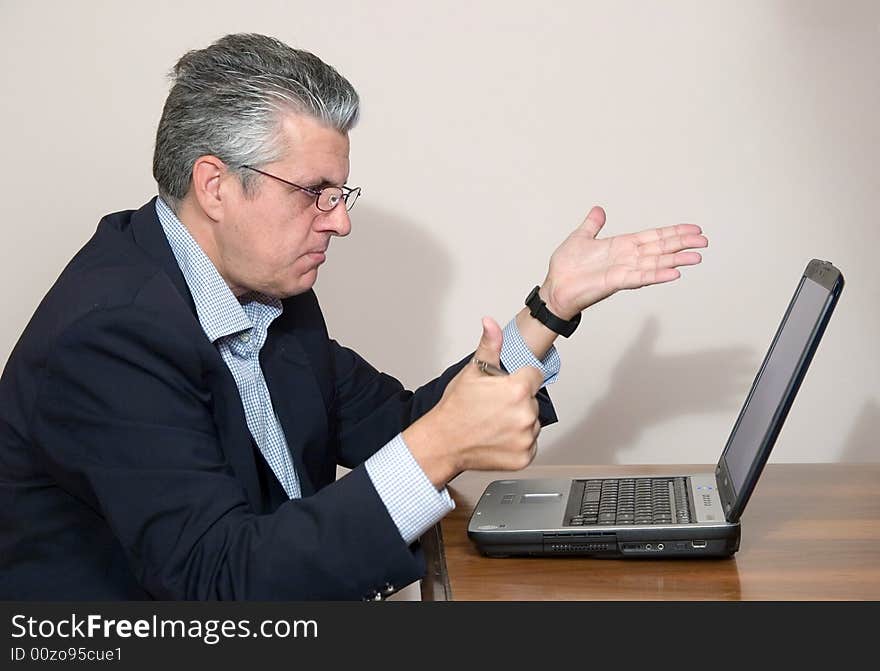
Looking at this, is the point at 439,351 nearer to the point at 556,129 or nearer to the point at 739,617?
the point at 556,129

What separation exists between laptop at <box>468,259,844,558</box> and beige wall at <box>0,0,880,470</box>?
4.39ft

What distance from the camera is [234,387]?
1633 millimetres

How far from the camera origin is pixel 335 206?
5.98 feet

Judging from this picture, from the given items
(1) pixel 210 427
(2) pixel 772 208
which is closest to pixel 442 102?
(2) pixel 772 208

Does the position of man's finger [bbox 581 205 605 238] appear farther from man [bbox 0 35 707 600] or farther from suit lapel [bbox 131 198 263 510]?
suit lapel [bbox 131 198 263 510]

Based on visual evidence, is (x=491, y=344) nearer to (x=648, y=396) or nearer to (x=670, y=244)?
(x=670, y=244)

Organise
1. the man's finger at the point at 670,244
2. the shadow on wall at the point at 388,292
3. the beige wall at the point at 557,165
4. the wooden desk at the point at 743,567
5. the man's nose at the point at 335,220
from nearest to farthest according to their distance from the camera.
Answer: the wooden desk at the point at 743,567, the man's nose at the point at 335,220, the man's finger at the point at 670,244, the beige wall at the point at 557,165, the shadow on wall at the point at 388,292

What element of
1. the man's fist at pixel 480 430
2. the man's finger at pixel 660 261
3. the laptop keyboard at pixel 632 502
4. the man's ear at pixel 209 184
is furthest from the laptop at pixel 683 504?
the man's ear at pixel 209 184

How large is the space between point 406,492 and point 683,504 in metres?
0.42

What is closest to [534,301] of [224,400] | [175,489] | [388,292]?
[224,400]

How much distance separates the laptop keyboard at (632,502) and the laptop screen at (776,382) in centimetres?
8

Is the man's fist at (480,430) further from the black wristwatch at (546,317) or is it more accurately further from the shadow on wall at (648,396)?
the shadow on wall at (648,396)

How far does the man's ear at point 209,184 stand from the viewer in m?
1.74

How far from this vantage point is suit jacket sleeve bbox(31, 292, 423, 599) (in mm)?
1401
